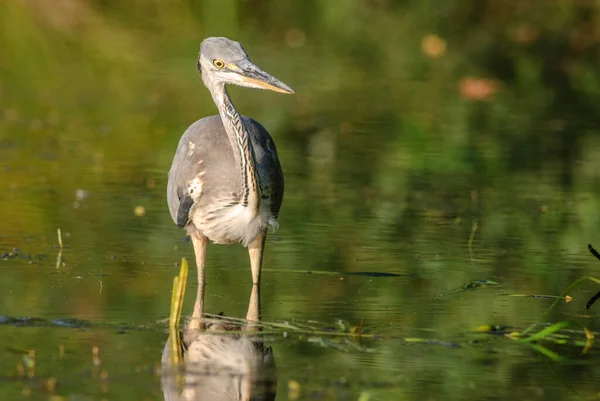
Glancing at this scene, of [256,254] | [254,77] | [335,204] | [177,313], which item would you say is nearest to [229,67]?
[254,77]

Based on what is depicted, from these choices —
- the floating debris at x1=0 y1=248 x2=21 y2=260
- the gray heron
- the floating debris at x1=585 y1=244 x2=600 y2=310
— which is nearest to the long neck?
the gray heron

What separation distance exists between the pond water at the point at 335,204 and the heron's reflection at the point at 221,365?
91 mm

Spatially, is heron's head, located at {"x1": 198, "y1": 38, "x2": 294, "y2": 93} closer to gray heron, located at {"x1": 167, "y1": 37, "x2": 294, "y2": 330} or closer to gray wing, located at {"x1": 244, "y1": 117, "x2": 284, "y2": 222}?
gray heron, located at {"x1": 167, "y1": 37, "x2": 294, "y2": 330}

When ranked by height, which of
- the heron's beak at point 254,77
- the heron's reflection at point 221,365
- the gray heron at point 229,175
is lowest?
the heron's reflection at point 221,365

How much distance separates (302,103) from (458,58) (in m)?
4.36

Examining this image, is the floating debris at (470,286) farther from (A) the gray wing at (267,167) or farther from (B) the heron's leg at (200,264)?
(B) the heron's leg at (200,264)

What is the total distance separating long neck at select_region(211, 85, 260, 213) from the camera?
7.86 metres

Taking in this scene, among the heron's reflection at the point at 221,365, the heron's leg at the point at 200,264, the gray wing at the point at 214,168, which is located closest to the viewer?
the heron's reflection at the point at 221,365

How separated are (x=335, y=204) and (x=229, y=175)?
282 cm

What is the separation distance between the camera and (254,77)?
313 inches

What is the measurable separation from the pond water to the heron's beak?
45.7 inches

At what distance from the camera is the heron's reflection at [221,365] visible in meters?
5.82

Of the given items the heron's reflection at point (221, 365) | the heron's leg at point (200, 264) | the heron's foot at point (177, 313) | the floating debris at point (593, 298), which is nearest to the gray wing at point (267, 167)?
the heron's leg at point (200, 264)

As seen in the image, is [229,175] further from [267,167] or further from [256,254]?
[256,254]
